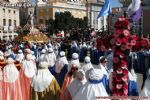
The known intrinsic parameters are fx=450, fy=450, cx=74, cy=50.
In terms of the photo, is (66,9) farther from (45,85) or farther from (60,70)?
(45,85)

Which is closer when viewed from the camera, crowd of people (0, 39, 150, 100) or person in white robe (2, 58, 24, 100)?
crowd of people (0, 39, 150, 100)

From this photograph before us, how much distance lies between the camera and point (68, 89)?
9.01 metres

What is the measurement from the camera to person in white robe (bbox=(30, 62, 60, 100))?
30.6 feet

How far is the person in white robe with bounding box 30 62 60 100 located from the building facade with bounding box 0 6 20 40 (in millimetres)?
70811

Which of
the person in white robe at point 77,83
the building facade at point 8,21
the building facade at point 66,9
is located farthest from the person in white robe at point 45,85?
the building facade at point 66,9

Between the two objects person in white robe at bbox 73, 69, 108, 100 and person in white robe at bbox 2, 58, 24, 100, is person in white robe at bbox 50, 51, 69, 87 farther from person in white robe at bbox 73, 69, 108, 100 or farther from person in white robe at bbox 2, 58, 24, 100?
person in white robe at bbox 73, 69, 108, 100

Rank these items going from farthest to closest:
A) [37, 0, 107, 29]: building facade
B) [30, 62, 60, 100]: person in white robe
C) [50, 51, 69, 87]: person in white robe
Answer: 1. [37, 0, 107, 29]: building facade
2. [50, 51, 69, 87]: person in white robe
3. [30, 62, 60, 100]: person in white robe


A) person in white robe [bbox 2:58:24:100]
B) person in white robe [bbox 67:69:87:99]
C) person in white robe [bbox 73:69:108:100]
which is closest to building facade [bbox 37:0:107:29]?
person in white robe [bbox 2:58:24:100]

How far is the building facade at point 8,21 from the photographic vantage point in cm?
8119

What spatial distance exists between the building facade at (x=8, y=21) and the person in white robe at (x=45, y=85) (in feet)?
232

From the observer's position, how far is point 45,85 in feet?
30.6

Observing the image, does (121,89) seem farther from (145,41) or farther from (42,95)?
(42,95)

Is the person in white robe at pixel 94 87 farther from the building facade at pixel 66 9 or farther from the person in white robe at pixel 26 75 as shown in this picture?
the building facade at pixel 66 9

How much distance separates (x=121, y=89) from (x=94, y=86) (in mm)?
1205
